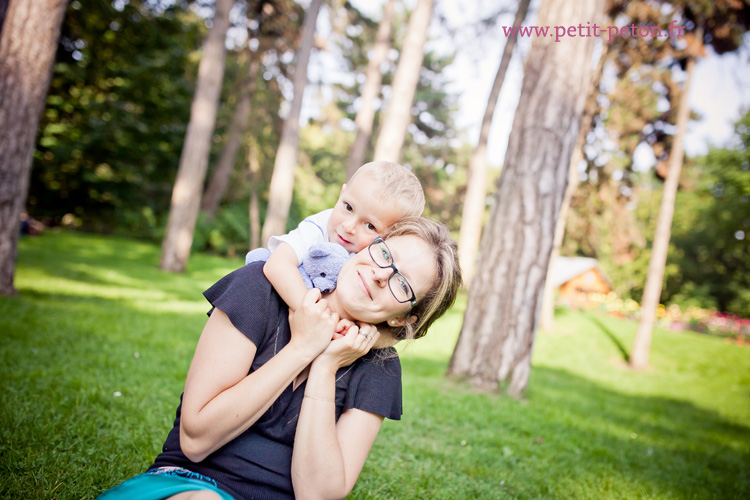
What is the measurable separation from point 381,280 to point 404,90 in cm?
770

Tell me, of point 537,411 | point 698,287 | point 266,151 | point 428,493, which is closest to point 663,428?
point 537,411

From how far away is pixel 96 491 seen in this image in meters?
2.21

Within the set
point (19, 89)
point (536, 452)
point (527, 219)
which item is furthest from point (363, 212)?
point (19, 89)

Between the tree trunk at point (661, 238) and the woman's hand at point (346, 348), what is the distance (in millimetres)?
11730

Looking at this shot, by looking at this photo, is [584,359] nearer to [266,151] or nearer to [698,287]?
[266,151]

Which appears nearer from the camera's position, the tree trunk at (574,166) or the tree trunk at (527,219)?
the tree trunk at (527,219)

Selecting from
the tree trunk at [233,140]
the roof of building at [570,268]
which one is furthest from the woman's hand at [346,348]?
the roof of building at [570,268]

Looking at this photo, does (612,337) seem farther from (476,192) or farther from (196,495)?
(196,495)

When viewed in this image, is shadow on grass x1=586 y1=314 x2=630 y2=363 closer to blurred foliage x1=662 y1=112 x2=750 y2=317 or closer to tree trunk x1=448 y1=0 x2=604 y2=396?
tree trunk x1=448 y1=0 x2=604 y2=396

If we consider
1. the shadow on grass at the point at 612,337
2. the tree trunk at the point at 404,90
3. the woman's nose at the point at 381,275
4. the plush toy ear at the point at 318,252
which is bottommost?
the shadow on grass at the point at 612,337

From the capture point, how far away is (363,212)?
2039mm

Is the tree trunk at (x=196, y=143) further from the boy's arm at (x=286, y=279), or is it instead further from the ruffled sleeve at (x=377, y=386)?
the ruffled sleeve at (x=377, y=386)

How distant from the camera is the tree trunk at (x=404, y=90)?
27.6 feet

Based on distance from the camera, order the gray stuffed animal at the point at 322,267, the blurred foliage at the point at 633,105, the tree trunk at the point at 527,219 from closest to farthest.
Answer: the gray stuffed animal at the point at 322,267
the tree trunk at the point at 527,219
the blurred foliage at the point at 633,105
